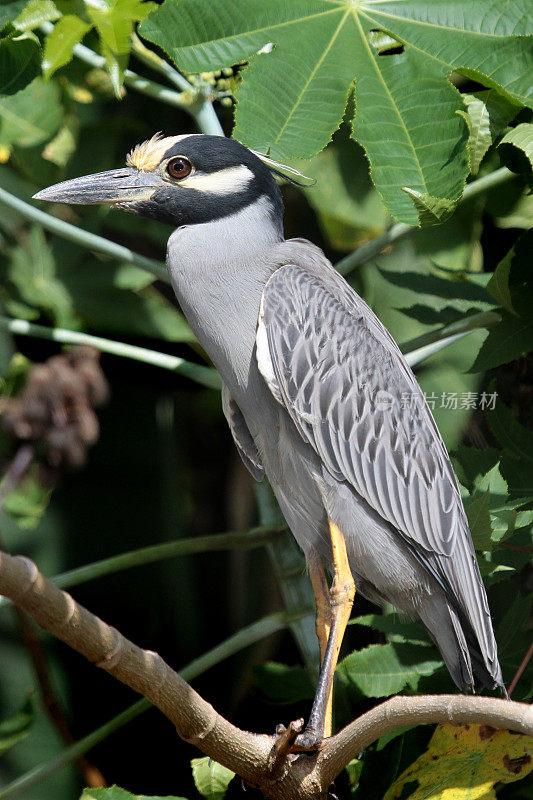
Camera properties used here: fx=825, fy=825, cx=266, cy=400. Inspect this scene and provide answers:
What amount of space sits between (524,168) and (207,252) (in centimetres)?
51

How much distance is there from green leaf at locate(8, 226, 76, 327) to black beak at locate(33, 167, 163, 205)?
0.65m

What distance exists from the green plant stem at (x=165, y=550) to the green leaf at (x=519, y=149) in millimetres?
749

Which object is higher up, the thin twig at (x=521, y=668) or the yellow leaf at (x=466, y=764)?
the yellow leaf at (x=466, y=764)

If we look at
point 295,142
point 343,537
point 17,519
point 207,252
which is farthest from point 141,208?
point 17,519

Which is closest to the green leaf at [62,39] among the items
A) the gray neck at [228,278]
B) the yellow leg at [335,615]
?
the gray neck at [228,278]

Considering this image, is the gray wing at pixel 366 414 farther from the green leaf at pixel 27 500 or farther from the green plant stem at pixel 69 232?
the green leaf at pixel 27 500

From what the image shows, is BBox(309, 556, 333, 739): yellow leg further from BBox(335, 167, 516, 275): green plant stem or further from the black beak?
the black beak

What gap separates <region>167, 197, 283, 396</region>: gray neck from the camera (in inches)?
49.8

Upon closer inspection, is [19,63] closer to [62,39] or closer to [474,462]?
[62,39]

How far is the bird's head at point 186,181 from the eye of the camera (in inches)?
49.9

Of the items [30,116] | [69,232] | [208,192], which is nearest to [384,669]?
[208,192]

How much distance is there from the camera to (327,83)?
45.2 inches

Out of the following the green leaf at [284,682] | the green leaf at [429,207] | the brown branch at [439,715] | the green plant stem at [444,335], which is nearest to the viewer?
the brown branch at [439,715]

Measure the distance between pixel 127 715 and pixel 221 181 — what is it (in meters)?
0.87
